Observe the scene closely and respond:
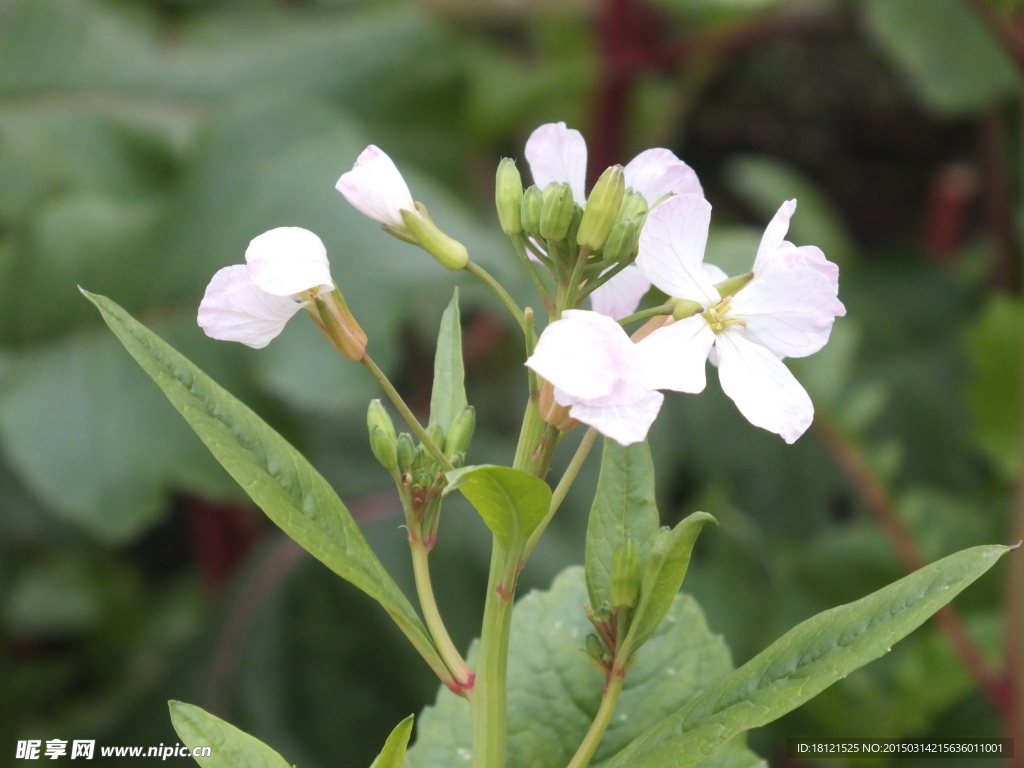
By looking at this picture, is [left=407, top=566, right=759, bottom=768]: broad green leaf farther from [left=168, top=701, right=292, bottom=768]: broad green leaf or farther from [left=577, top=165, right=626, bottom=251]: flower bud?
[left=577, top=165, right=626, bottom=251]: flower bud

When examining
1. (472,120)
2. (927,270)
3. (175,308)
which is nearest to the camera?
(175,308)

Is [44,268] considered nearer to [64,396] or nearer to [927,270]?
[64,396]

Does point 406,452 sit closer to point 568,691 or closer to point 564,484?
point 564,484

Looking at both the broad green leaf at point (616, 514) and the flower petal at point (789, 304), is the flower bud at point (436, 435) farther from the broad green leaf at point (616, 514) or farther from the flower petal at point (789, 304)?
the flower petal at point (789, 304)

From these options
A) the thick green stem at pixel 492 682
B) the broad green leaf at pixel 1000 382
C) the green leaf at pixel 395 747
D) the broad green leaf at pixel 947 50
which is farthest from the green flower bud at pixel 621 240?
the broad green leaf at pixel 947 50

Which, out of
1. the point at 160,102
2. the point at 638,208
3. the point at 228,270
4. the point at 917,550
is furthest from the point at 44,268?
the point at 917,550

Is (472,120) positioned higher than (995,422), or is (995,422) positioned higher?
(472,120)

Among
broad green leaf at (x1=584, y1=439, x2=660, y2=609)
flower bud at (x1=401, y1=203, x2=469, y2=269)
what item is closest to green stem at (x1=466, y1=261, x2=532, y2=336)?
flower bud at (x1=401, y1=203, x2=469, y2=269)
